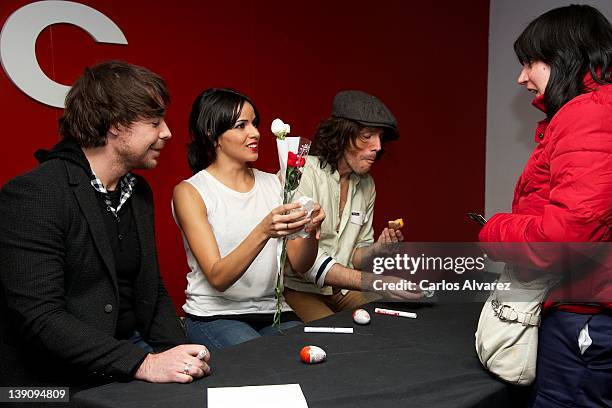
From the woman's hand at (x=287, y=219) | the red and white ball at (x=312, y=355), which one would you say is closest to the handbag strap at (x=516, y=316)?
the red and white ball at (x=312, y=355)

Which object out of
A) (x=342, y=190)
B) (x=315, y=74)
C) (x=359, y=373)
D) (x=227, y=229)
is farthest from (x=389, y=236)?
(x=315, y=74)

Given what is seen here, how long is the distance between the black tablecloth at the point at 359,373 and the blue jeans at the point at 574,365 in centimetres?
12

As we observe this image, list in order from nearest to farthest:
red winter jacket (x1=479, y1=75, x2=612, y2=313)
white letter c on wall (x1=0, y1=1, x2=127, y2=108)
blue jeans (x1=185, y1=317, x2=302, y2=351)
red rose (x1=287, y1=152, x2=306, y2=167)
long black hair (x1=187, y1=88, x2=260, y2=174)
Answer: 1. red winter jacket (x1=479, y1=75, x2=612, y2=313)
2. red rose (x1=287, y1=152, x2=306, y2=167)
3. blue jeans (x1=185, y1=317, x2=302, y2=351)
4. long black hair (x1=187, y1=88, x2=260, y2=174)
5. white letter c on wall (x1=0, y1=1, x2=127, y2=108)

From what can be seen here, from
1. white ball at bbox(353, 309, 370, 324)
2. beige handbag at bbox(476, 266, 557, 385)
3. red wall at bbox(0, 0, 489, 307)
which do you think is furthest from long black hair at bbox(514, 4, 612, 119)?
red wall at bbox(0, 0, 489, 307)

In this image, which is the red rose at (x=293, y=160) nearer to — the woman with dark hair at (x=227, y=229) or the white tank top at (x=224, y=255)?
the woman with dark hair at (x=227, y=229)

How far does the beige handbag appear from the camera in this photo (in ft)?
5.13

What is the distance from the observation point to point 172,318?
2275mm

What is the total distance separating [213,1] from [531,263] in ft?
8.34

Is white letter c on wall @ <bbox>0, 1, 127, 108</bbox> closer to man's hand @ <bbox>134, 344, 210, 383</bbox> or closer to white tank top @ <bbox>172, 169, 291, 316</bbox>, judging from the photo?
white tank top @ <bbox>172, 169, 291, 316</bbox>

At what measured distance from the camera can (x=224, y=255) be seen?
8.16ft

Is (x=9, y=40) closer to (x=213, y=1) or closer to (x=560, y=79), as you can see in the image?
(x=213, y=1)

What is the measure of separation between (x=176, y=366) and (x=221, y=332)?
0.84 m

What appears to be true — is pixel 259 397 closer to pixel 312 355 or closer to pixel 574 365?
pixel 312 355

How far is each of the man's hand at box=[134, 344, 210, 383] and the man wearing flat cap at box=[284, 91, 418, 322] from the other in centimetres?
125
